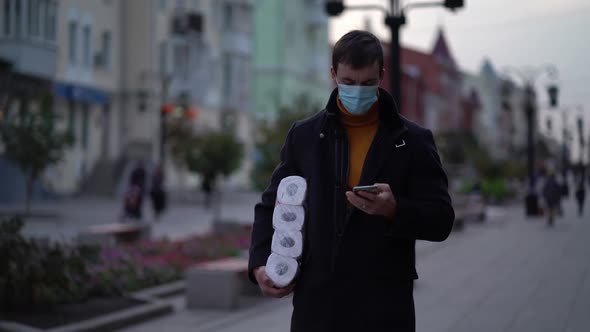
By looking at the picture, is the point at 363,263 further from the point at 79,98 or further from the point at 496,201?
the point at 496,201

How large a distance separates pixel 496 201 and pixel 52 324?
48.0 m

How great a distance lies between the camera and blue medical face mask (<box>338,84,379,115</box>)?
3.44 meters

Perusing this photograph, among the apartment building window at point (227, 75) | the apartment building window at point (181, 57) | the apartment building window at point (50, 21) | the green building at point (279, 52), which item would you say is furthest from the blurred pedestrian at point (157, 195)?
the green building at point (279, 52)

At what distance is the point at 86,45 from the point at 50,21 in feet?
18.1

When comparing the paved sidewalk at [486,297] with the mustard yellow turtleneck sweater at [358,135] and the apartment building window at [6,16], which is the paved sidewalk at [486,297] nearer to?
the mustard yellow turtleneck sweater at [358,135]

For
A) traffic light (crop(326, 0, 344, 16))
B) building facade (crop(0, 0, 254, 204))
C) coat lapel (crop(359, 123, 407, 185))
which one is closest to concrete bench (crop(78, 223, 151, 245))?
traffic light (crop(326, 0, 344, 16))

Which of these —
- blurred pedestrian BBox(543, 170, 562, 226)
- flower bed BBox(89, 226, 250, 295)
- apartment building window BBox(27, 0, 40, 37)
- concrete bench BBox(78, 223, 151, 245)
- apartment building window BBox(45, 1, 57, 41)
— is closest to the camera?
flower bed BBox(89, 226, 250, 295)

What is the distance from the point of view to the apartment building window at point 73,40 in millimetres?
42562

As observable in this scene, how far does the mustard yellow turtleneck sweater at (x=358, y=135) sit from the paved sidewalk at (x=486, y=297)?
6.14 m

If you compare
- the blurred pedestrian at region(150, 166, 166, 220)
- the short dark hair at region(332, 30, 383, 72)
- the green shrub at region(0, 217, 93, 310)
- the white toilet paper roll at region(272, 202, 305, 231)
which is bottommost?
the blurred pedestrian at region(150, 166, 166, 220)

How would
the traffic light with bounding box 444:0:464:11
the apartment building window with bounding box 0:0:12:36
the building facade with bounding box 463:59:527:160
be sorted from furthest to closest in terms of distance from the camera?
the building facade with bounding box 463:59:527:160 < the apartment building window with bounding box 0:0:12:36 < the traffic light with bounding box 444:0:464:11

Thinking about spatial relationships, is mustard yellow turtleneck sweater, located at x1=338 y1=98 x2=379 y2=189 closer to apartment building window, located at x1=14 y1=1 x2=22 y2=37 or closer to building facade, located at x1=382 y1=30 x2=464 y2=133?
apartment building window, located at x1=14 y1=1 x2=22 y2=37

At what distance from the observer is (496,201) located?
5538cm

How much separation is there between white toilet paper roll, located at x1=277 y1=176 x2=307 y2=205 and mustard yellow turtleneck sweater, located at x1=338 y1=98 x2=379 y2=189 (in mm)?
170
